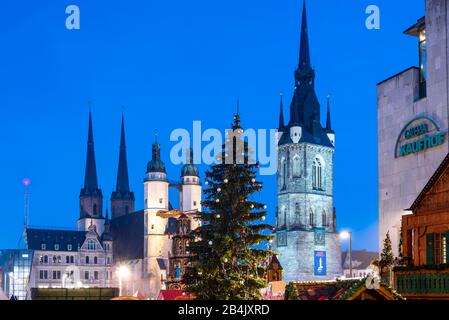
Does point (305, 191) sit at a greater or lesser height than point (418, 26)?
lesser

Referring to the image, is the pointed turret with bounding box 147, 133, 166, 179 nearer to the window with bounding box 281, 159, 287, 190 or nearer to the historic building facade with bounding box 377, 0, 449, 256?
the window with bounding box 281, 159, 287, 190

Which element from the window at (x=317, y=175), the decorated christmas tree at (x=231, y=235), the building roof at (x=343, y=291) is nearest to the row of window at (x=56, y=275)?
the window at (x=317, y=175)

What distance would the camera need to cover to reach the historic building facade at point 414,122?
36688 mm

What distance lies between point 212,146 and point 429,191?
33.9ft

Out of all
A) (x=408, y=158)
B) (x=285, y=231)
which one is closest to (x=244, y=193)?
(x=408, y=158)

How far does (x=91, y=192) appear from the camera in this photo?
548 feet

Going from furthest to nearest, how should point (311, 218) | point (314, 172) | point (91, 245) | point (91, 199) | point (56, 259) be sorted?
point (91, 199) < point (91, 245) < point (314, 172) < point (56, 259) < point (311, 218)

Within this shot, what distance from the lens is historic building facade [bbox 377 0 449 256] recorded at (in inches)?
1444

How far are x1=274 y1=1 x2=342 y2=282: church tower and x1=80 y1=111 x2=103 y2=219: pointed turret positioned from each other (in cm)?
4651

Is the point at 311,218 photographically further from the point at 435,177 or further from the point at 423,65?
the point at 435,177

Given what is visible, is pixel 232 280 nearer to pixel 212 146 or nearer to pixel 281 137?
pixel 212 146

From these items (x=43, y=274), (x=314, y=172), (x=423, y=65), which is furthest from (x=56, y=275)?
(x=423, y=65)

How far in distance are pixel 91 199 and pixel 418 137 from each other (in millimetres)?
134663

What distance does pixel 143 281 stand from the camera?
Answer: 139 metres
